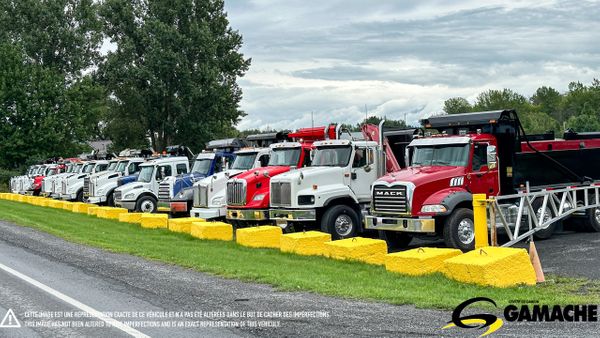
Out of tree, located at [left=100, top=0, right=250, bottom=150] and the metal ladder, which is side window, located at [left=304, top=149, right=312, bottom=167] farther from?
tree, located at [left=100, top=0, right=250, bottom=150]

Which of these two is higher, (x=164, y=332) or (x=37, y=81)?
(x=37, y=81)

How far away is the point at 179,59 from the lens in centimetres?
5588

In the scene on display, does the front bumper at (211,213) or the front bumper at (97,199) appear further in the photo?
the front bumper at (97,199)

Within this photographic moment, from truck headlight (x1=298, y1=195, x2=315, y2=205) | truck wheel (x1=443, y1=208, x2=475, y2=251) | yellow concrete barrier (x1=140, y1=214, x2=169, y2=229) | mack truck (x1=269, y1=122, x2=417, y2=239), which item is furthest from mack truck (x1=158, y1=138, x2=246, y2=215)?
truck wheel (x1=443, y1=208, x2=475, y2=251)

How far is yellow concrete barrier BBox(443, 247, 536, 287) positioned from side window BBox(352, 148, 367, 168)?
7.88m

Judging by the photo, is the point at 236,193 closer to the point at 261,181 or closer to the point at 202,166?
the point at 261,181

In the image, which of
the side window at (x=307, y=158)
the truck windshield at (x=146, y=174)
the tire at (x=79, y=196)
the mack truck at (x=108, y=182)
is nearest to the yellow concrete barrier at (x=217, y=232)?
the side window at (x=307, y=158)

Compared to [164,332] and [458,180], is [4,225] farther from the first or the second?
[164,332]

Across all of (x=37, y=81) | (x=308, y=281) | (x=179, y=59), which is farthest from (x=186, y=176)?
(x=37, y=81)

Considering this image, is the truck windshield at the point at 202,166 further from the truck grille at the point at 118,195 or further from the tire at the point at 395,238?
the tire at the point at 395,238

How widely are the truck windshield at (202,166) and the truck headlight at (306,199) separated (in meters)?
8.18

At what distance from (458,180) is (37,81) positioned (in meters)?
48.5

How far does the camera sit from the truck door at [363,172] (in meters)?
19.1

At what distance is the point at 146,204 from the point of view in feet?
95.8
